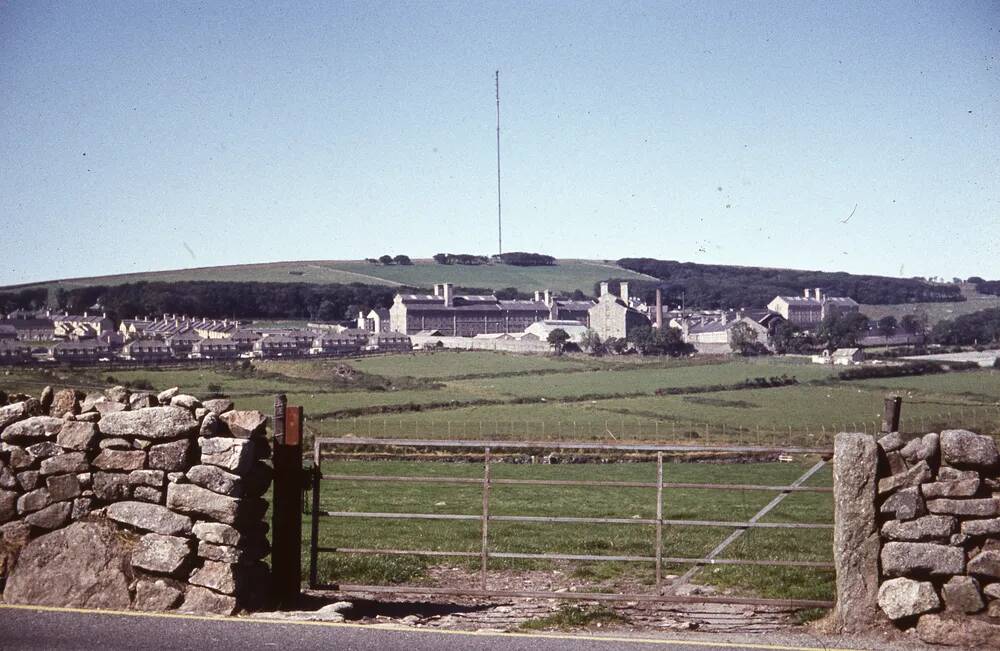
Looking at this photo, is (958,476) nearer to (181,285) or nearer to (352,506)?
(352,506)

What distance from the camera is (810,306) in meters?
69.6

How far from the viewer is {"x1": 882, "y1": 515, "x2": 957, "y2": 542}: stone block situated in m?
8.93

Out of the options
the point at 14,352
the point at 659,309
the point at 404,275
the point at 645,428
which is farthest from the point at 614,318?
the point at 14,352

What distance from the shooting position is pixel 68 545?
9664 mm

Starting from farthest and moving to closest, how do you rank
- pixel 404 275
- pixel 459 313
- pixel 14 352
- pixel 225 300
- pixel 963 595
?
1. pixel 404 275
2. pixel 459 313
3. pixel 225 300
4. pixel 14 352
5. pixel 963 595

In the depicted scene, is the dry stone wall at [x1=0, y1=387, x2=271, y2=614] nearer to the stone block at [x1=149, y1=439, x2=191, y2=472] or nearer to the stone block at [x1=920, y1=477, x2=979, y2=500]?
the stone block at [x1=149, y1=439, x2=191, y2=472]

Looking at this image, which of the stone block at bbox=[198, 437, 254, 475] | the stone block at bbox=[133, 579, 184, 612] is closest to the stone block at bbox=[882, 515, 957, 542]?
the stone block at bbox=[198, 437, 254, 475]

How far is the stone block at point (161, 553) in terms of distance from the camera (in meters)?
9.41

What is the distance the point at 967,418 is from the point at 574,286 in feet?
205

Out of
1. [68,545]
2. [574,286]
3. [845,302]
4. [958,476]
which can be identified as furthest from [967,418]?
[574,286]

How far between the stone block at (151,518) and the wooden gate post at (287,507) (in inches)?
40.4

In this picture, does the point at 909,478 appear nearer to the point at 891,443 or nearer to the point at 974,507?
the point at 891,443

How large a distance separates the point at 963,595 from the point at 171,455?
7772 mm

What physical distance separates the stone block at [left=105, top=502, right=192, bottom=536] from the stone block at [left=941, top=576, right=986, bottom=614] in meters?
7.38
